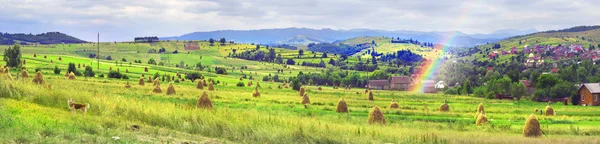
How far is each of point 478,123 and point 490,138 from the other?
29.8ft

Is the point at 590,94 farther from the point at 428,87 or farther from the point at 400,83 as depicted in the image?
the point at 400,83

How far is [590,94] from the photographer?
233 feet

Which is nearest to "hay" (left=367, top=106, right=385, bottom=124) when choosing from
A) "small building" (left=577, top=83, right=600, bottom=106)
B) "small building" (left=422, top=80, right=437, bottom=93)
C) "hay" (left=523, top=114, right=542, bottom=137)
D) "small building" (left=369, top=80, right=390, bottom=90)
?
"hay" (left=523, top=114, right=542, bottom=137)

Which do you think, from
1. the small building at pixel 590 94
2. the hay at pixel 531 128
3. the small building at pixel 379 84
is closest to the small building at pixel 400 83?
the small building at pixel 379 84

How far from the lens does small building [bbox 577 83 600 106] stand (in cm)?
7019

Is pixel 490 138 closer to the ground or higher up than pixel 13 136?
closer to the ground

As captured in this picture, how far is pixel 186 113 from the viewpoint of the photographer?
1683cm

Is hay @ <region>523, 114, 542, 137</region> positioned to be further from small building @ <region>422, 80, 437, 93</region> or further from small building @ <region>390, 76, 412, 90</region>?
small building @ <region>390, 76, 412, 90</region>

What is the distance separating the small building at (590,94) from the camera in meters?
70.2

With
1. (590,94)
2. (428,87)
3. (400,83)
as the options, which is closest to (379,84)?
(400,83)

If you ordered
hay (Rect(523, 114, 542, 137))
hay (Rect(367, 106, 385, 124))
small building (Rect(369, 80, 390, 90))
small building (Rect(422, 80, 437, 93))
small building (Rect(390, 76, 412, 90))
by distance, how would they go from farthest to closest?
small building (Rect(390, 76, 412, 90)), small building (Rect(369, 80, 390, 90)), small building (Rect(422, 80, 437, 93)), hay (Rect(367, 106, 385, 124)), hay (Rect(523, 114, 542, 137))

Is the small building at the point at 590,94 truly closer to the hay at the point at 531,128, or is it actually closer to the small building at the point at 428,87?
the small building at the point at 428,87

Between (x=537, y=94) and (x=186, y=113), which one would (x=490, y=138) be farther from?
(x=537, y=94)

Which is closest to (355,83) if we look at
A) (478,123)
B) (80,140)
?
(478,123)
